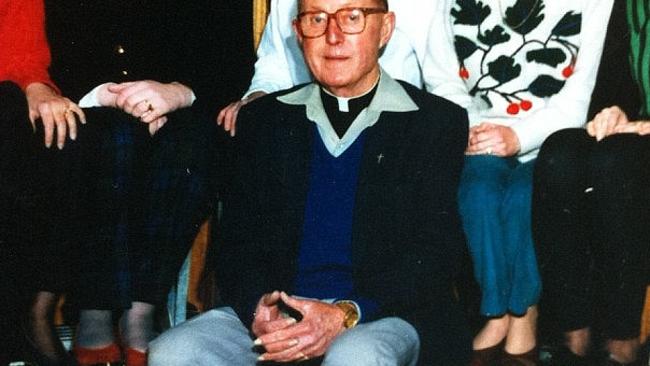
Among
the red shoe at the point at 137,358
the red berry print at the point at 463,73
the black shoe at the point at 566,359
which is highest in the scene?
the red berry print at the point at 463,73

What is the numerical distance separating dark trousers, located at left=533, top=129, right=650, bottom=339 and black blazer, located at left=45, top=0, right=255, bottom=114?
3.08 ft

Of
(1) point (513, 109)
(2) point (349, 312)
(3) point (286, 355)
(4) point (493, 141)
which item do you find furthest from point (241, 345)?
(1) point (513, 109)

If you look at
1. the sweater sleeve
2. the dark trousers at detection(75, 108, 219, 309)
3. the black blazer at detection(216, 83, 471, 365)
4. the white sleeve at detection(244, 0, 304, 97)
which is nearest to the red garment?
the dark trousers at detection(75, 108, 219, 309)

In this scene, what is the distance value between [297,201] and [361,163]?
6.5 inches

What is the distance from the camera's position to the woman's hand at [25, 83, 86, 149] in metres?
2.12

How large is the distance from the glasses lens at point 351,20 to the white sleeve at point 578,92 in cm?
56

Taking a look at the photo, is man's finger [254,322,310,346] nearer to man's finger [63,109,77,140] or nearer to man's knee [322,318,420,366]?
man's knee [322,318,420,366]

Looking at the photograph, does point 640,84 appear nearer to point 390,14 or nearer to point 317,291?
point 390,14

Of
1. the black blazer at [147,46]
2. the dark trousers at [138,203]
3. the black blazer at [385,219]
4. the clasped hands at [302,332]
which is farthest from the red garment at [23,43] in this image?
the clasped hands at [302,332]

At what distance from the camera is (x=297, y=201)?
79.1 inches

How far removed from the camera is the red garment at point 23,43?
7.72ft

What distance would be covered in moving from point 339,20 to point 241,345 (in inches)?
28.8

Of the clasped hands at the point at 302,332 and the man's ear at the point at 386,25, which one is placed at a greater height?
the man's ear at the point at 386,25

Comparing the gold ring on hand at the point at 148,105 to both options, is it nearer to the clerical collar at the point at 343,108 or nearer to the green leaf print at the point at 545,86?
the clerical collar at the point at 343,108
